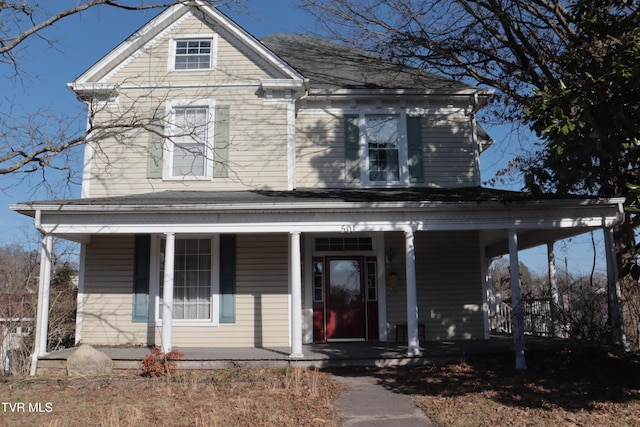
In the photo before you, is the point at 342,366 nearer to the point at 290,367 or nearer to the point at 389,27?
the point at 290,367

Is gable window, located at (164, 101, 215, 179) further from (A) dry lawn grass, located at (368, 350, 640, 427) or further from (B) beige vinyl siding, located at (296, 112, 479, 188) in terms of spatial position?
(A) dry lawn grass, located at (368, 350, 640, 427)

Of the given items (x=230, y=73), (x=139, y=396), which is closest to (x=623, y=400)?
(x=139, y=396)

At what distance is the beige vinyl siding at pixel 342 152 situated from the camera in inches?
512

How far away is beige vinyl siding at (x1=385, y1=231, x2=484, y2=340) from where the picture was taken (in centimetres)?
1244

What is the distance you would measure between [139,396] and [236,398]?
5.07 ft

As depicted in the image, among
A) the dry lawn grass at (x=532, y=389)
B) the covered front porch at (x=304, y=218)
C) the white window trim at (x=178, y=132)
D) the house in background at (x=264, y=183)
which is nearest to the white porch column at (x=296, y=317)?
the covered front porch at (x=304, y=218)

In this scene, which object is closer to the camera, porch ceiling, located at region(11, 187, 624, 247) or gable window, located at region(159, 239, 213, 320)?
porch ceiling, located at region(11, 187, 624, 247)

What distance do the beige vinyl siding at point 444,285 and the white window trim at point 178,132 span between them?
4511mm

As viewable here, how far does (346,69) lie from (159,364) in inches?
362

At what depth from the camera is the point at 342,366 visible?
10.0 metres

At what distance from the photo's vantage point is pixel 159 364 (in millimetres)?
9500

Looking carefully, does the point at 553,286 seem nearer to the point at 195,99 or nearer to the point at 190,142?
the point at 190,142

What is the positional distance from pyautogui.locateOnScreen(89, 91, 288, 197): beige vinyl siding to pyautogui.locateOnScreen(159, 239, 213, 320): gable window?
138 cm

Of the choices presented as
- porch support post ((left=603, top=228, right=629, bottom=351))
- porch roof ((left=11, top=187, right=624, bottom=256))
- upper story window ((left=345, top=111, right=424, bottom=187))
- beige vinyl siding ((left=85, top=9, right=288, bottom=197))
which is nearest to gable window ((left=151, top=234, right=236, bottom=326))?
beige vinyl siding ((left=85, top=9, right=288, bottom=197))
